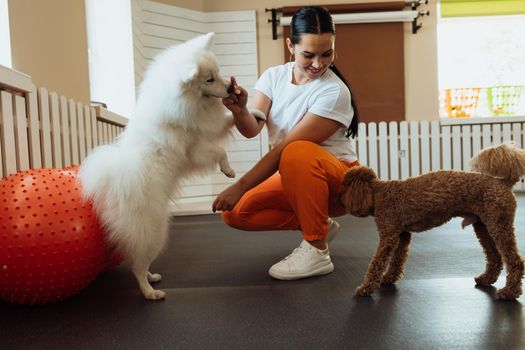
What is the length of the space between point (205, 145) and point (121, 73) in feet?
9.29

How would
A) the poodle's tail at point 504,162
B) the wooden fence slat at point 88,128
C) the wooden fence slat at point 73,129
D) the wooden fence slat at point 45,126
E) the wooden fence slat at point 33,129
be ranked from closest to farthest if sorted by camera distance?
the poodle's tail at point 504,162 → the wooden fence slat at point 33,129 → the wooden fence slat at point 45,126 → the wooden fence slat at point 73,129 → the wooden fence slat at point 88,128

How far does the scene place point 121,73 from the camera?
4172 millimetres

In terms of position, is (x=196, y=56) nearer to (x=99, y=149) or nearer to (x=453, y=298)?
(x=99, y=149)

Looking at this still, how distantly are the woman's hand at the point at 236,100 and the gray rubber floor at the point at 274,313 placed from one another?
70cm

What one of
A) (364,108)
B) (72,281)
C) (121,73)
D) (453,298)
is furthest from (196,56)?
(364,108)

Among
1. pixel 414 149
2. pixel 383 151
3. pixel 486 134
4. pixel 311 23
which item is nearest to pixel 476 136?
pixel 486 134

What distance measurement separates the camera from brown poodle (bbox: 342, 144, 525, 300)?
140 centimetres

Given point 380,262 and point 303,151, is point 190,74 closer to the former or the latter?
point 303,151

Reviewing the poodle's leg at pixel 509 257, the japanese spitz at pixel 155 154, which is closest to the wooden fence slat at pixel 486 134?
the poodle's leg at pixel 509 257

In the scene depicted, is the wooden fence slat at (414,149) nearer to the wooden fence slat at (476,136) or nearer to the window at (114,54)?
the wooden fence slat at (476,136)

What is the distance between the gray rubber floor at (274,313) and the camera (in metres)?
1.18

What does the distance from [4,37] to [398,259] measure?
198 cm

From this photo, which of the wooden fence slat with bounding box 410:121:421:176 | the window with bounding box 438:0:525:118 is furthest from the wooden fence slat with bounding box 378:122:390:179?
the window with bounding box 438:0:525:118

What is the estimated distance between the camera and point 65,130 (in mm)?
2535
